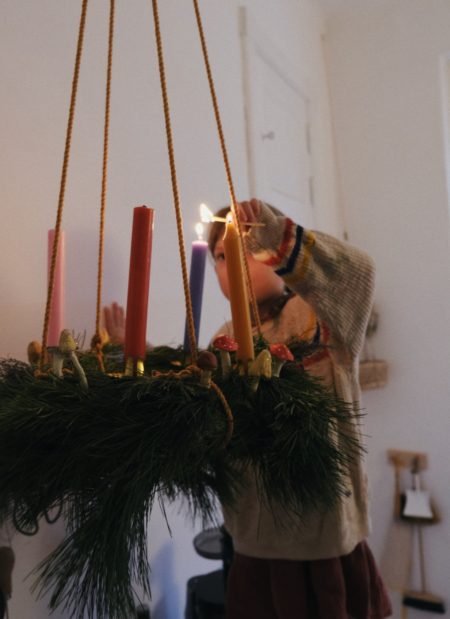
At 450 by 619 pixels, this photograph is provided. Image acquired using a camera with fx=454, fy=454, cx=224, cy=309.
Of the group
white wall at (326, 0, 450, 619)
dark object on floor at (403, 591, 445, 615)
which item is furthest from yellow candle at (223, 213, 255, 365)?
dark object on floor at (403, 591, 445, 615)

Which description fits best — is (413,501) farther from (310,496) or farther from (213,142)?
(310,496)

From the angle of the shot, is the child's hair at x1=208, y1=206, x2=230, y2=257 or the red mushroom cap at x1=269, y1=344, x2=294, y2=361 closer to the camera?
the red mushroom cap at x1=269, y1=344, x2=294, y2=361

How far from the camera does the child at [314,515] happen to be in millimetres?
525

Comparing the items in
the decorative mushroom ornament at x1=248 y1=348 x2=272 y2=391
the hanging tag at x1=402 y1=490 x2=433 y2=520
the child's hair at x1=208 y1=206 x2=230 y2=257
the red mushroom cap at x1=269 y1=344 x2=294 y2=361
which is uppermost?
the child's hair at x1=208 y1=206 x2=230 y2=257

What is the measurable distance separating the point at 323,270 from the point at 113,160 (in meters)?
0.45

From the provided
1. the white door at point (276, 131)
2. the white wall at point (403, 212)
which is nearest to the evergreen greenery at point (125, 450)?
the white door at point (276, 131)

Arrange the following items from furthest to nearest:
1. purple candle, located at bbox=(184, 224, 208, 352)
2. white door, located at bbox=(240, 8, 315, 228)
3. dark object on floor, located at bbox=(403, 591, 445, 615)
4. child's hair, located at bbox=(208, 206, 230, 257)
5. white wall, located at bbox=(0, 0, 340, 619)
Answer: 1. dark object on floor, located at bbox=(403, 591, 445, 615)
2. white door, located at bbox=(240, 8, 315, 228)
3. child's hair, located at bbox=(208, 206, 230, 257)
4. white wall, located at bbox=(0, 0, 340, 619)
5. purple candle, located at bbox=(184, 224, 208, 352)

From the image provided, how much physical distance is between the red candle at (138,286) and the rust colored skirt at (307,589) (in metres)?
0.44

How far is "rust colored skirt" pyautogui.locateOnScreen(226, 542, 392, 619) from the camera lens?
Result: 58cm

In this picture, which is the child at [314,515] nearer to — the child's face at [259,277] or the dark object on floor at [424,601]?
the child's face at [259,277]

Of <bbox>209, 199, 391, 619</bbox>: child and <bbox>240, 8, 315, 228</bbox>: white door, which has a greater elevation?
<bbox>240, 8, 315, 228</bbox>: white door

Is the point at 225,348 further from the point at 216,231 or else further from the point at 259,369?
the point at 216,231

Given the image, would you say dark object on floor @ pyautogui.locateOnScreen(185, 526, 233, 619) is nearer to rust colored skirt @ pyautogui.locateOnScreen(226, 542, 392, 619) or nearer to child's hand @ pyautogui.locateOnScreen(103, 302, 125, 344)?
rust colored skirt @ pyautogui.locateOnScreen(226, 542, 392, 619)

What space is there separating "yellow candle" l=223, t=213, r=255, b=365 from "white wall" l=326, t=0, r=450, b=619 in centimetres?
148
